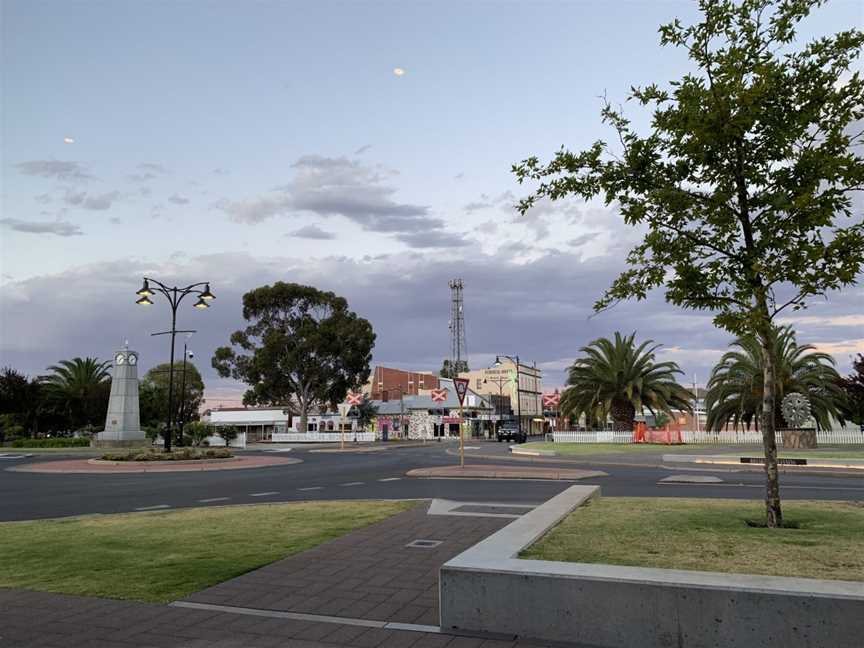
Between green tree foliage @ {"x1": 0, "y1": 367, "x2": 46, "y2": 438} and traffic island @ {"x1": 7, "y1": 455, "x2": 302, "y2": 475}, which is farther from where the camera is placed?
green tree foliage @ {"x1": 0, "y1": 367, "x2": 46, "y2": 438}

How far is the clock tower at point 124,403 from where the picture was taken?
41156mm

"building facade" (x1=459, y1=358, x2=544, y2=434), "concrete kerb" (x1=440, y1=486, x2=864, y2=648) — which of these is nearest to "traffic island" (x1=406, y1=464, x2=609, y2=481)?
"concrete kerb" (x1=440, y1=486, x2=864, y2=648)

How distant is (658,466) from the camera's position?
26.9 metres

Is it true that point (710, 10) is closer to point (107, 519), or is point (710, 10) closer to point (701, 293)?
point (701, 293)

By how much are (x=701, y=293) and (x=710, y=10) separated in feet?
12.8

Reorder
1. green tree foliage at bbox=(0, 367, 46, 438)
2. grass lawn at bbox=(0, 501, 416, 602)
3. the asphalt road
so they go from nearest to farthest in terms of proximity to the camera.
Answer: grass lawn at bbox=(0, 501, 416, 602) < the asphalt road < green tree foliage at bbox=(0, 367, 46, 438)

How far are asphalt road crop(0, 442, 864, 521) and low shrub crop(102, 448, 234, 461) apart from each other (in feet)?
19.1

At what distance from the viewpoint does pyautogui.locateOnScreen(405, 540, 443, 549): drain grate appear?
9.16m

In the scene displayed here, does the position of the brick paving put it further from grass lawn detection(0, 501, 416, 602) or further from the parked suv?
the parked suv

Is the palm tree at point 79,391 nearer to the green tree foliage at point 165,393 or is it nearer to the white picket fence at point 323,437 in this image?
the green tree foliage at point 165,393

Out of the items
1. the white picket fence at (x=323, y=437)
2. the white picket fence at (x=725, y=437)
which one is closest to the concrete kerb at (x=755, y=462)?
the white picket fence at (x=725, y=437)

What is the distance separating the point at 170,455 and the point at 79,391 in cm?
4026

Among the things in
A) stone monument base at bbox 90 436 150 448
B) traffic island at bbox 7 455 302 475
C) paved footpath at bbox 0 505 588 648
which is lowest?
traffic island at bbox 7 455 302 475

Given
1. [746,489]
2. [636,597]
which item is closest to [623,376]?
[746,489]
